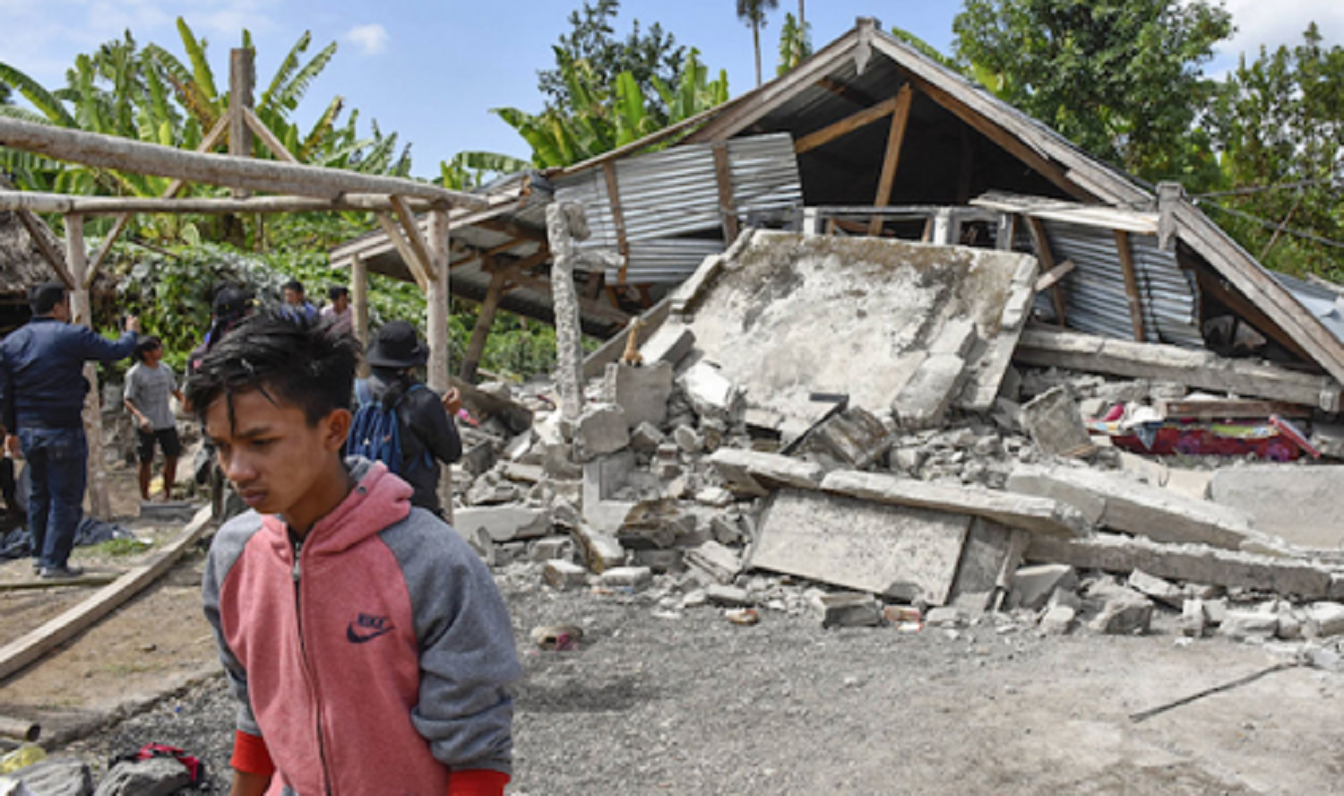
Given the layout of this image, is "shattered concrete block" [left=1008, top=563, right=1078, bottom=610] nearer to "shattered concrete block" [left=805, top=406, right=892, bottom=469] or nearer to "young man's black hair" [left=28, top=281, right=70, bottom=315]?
"shattered concrete block" [left=805, top=406, right=892, bottom=469]

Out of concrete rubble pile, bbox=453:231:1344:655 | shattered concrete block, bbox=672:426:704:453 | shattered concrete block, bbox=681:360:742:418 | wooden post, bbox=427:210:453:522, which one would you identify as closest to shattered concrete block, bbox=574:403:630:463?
concrete rubble pile, bbox=453:231:1344:655

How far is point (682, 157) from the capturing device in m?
12.1

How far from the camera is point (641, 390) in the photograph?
8.81 m

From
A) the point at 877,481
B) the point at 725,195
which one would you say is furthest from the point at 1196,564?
the point at 725,195

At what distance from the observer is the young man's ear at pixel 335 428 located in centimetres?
170

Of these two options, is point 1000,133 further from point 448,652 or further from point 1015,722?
point 448,652

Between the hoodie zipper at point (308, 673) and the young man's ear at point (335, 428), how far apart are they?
0.17 m

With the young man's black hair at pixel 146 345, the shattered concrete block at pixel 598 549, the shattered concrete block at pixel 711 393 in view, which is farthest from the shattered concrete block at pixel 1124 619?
the young man's black hair at pixel 146 345

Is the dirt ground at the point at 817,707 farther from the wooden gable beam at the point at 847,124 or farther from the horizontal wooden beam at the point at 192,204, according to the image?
the wooden gable beam at the point at 847,124

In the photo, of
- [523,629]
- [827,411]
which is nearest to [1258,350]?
[827,411]

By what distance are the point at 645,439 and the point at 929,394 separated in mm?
2449

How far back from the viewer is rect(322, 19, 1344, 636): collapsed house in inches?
254

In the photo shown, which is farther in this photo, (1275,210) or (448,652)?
(1275,210)

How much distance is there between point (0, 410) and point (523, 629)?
12.1ft
